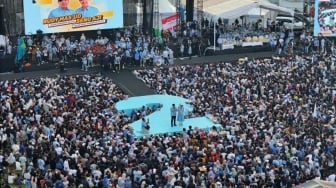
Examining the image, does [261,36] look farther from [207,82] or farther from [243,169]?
[243,169]

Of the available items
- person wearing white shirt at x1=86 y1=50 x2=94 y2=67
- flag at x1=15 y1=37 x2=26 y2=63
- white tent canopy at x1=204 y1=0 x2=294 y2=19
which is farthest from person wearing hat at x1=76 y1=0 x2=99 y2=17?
white tent canopy at x1=204 y1=0 x2=294 y2=19

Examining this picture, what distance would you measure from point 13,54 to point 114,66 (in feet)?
14.8

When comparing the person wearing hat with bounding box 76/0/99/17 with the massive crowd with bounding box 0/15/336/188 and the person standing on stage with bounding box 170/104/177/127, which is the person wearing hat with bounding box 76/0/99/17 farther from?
the person standing on stage with bounding box 170/104/177/127

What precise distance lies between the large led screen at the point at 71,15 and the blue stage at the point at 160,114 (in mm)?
6648

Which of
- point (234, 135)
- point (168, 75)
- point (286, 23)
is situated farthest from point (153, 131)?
point (286, 23)

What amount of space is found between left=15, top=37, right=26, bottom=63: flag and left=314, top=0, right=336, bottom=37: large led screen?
1553 cm

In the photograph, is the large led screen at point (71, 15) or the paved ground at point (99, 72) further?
the large led screen at point (71, 15)

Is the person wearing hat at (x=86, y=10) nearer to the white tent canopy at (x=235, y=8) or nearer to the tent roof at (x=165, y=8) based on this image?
the tent roof at (x=165, y=8)

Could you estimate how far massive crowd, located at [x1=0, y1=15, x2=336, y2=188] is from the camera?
1981cm

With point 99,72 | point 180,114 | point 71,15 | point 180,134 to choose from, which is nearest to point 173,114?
point 180,114

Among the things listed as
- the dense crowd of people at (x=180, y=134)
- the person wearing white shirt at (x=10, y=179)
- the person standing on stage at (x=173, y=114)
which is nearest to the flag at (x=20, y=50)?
the dense crowd of people at (x=180, y=134)

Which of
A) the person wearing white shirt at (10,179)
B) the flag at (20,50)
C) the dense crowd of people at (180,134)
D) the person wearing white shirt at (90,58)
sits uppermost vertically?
the flag at (20,50)

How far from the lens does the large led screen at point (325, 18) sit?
35.0 metres

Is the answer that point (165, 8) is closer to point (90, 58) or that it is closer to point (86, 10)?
point (86, 10)
